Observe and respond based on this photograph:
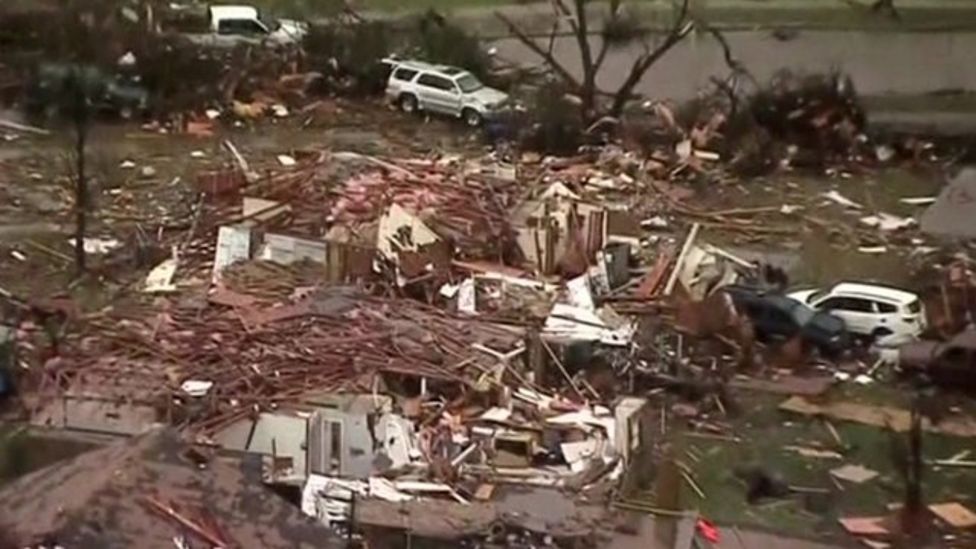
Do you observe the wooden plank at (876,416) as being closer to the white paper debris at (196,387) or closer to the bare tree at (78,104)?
the white paper debris at (196,387)

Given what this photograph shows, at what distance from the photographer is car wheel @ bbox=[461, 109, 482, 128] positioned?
129 inches

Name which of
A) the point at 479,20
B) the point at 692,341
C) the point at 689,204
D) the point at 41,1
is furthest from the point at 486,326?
the point at 41,1

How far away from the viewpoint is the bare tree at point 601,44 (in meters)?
3.21

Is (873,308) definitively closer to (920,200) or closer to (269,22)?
(920,200)

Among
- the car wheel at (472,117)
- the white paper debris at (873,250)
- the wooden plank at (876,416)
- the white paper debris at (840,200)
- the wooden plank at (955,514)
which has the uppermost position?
the car wheel at (472,117)

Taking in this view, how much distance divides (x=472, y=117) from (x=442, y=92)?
83mm

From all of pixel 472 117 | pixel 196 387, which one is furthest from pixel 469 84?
pixel 196 387

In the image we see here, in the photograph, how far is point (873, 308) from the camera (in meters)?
2.79

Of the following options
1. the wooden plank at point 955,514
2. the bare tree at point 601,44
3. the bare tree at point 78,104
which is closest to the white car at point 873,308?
the wooden plank at point 955,514

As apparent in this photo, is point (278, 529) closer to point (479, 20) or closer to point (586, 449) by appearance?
point (586, 449)

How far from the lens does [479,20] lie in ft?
10.7

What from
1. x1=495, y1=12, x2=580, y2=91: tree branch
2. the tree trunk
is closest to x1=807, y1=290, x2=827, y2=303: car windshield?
x1=495, y1=12, x2=580, y2=91: tree branch

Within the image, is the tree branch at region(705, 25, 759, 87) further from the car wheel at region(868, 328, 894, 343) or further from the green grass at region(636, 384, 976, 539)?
the green grass at region(636, 384, 976, 539)

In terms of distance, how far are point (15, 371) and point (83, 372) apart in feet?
0.33
